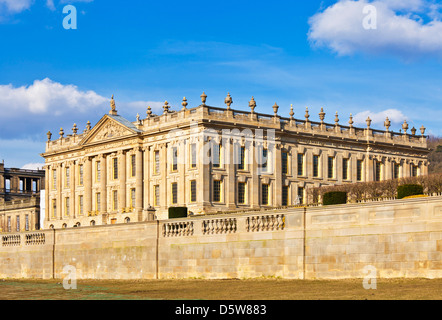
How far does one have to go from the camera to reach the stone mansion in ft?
261

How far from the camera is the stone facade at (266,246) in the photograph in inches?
1238

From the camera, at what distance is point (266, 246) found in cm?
3762

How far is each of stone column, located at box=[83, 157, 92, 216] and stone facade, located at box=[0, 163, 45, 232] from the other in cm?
2606

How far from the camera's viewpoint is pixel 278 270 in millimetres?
36625

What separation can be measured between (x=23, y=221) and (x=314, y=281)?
94.5 m

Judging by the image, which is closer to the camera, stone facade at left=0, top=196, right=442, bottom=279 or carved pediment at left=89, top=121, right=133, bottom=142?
stone facade at left=0, top=196, right=442, bottom=279

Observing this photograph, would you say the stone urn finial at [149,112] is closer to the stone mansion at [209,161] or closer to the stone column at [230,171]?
the stone mansion at [209,161]

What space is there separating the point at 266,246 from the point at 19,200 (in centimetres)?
9617

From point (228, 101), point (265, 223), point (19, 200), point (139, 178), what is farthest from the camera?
point (19, 200)

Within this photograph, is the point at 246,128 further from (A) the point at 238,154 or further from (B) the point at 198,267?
(B) the point at 198,267

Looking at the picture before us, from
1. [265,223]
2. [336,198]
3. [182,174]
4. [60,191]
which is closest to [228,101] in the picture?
[182,174]

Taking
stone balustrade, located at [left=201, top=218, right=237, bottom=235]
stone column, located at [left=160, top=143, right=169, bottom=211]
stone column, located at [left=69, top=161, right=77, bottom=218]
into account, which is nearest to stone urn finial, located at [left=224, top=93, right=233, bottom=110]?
stone column, located at [left=160, top=143, right=169, bottom=211]

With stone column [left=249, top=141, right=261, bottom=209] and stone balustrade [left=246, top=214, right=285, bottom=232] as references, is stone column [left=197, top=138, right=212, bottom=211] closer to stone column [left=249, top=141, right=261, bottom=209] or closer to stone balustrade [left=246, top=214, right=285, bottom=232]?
stone column [left=249, top=141, right=261, bottom=209]

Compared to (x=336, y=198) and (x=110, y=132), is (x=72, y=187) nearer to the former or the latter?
(x=110, y=132)
